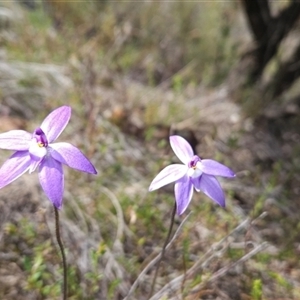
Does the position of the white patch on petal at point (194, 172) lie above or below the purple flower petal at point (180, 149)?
below

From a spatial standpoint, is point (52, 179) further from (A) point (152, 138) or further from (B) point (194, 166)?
(A) point (152, 138)

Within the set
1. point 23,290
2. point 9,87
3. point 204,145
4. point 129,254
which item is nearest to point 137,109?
point 204,145

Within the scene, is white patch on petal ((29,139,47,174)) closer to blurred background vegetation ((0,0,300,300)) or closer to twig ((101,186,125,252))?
blurred background vegetation ((0,0,300,300))

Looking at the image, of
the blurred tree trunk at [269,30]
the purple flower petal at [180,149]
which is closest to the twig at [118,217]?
the purple flower petal at [180,149]

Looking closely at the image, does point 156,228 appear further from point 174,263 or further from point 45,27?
point 45,27

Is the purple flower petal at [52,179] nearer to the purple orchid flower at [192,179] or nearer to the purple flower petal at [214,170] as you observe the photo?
the purple orchid flower at [192,179]
